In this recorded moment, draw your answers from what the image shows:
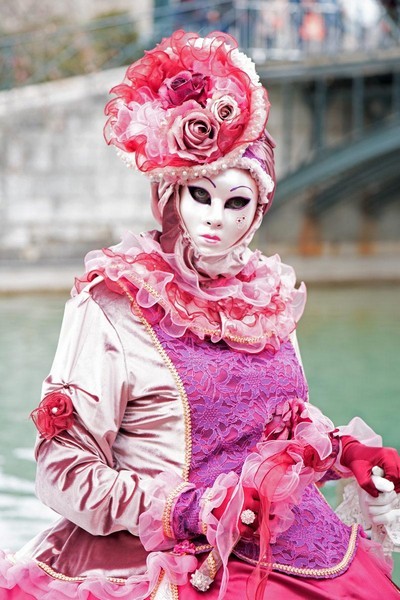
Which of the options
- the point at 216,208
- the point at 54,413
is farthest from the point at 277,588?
the point at 216,208

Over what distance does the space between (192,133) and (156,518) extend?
68 centimetres

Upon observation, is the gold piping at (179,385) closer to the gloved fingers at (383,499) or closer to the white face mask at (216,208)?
the white face mask at (216,208)

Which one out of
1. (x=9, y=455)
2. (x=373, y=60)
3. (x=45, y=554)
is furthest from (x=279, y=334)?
(x=373, y=60)

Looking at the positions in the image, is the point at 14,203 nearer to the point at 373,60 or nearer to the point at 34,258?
the point at 34,258

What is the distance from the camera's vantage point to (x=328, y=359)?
939cm

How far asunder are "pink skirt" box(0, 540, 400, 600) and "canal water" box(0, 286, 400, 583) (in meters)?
1.70

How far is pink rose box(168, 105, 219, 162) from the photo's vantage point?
227 centimetres

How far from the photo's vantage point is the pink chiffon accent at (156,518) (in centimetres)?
216

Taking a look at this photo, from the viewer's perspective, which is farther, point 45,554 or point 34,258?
point 34,258

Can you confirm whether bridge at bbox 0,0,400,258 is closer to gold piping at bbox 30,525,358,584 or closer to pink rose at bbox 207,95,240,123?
pink rose at bbox 207,95,240,123

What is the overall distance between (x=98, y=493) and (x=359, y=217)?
629 inches

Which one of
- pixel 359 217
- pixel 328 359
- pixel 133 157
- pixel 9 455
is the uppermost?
pixel 133 157

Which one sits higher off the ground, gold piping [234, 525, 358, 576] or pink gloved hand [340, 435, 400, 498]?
pink gloved hand [340, 435, 400, 498]

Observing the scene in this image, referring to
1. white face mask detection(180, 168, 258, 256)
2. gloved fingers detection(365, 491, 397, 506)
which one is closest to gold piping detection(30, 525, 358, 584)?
gloved fingers detection(365, 491, 397, 506)
